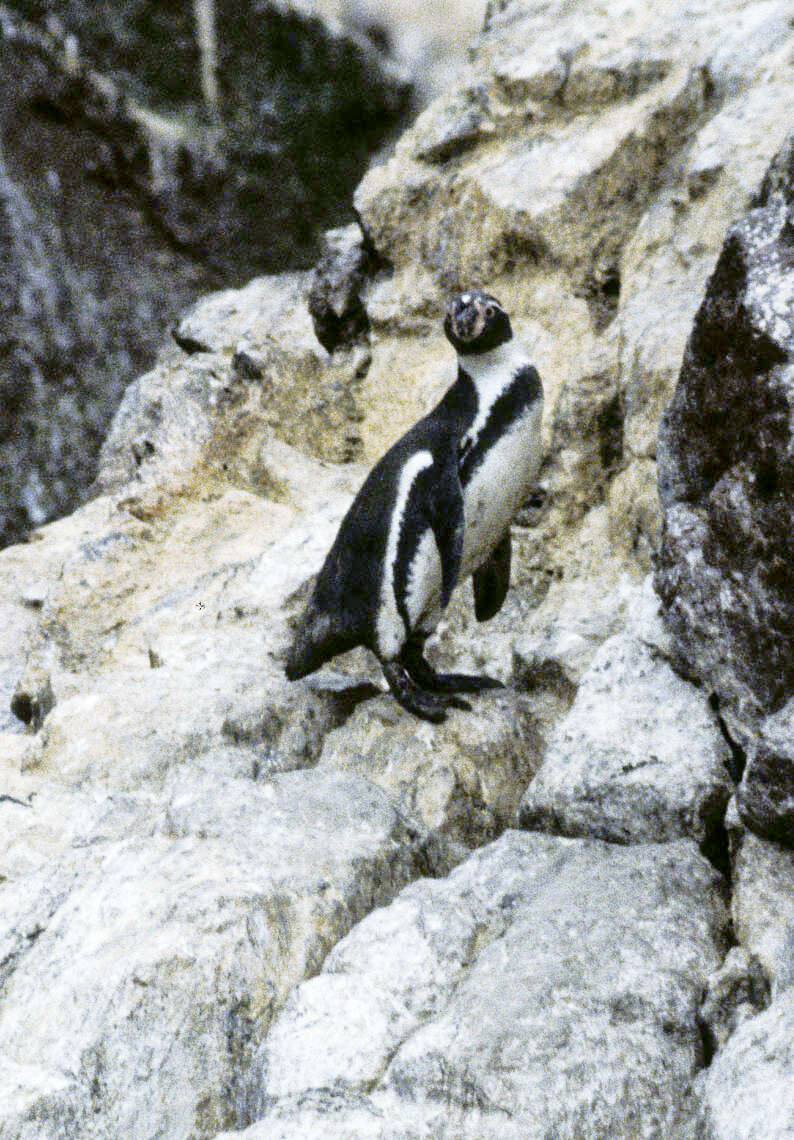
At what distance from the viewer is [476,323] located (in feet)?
9.57

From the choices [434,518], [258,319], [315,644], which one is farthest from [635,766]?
[258,319]

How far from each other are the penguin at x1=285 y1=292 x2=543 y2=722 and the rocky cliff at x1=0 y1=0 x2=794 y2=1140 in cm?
15

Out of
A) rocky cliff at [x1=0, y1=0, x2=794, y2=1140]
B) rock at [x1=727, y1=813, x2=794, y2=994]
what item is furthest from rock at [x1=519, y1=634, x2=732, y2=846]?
rock at [x1=727, y1=813, x2=794, y2=994]

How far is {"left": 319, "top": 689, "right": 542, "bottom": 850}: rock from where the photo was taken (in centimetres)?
263

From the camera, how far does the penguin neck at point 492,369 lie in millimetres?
2962

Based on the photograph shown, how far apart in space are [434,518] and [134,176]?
6833 mm

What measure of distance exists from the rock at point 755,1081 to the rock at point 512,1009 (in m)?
0.08

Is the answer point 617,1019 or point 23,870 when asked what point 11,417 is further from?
point 617,1019

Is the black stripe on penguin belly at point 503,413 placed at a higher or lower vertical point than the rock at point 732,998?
higher

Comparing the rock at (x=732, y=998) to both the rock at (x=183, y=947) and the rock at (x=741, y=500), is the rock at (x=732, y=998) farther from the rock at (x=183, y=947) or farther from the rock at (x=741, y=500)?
the rock at (x=183, y=947)

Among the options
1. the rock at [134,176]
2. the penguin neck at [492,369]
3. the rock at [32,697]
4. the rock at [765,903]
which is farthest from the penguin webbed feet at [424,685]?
the rock at [134,176]

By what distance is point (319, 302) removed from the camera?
180 inches

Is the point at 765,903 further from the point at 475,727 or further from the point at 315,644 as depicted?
the point at 315,644

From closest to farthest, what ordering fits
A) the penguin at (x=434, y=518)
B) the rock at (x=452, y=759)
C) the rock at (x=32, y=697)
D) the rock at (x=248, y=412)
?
1. the rock at (x=452, y=759)
2. the penguin at (x=434, y=518)
3. the rock at (x=32, y=697)
4. the rock at (x=248, y=412)
